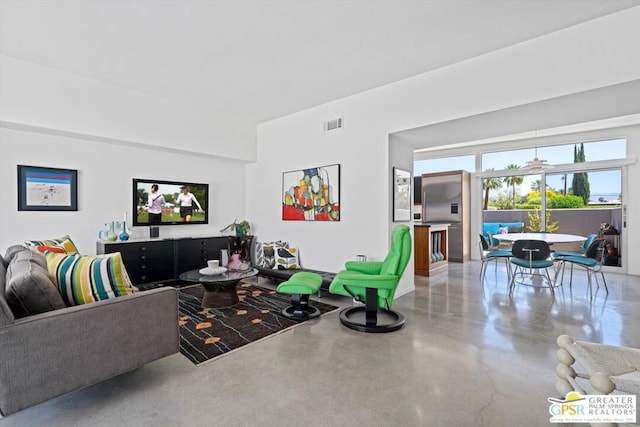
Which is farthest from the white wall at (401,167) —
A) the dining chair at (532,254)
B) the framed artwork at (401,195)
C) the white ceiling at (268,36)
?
the dining chair at (532,254)

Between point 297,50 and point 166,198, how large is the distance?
3.52 metres

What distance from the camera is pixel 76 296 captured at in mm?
2029

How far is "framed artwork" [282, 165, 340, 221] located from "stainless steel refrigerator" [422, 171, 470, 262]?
161 inches

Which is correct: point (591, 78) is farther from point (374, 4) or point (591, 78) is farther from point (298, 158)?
point (298, 158)

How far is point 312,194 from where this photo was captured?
17.0 feet

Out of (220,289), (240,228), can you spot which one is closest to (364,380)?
(220,289)

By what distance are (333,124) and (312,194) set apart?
1.18m

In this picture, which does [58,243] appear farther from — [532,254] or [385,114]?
[532,254]

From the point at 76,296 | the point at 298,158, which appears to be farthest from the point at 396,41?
the point at 76,296

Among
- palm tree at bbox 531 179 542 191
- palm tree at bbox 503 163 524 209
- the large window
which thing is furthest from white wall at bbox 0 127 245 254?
palm tree at bbox 531 179 542 191

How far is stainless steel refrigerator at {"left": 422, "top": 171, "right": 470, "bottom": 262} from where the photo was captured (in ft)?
24.8

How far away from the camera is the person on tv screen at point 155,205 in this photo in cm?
521

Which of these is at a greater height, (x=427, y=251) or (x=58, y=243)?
(x=58, y=243)

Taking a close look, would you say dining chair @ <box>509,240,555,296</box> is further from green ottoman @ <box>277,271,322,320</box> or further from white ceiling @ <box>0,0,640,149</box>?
green ottoman @ <box>277,271,322,320</box>
